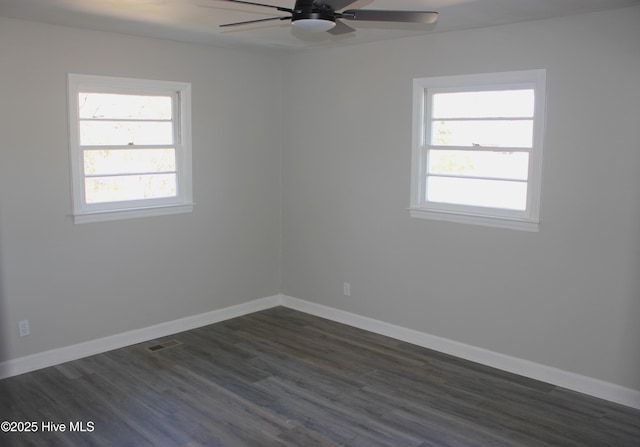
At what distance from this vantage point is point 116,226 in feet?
15.6

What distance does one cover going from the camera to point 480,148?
4.45 metres

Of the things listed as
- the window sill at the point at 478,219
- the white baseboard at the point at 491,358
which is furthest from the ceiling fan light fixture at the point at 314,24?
the white baseboard at the point at 491,358

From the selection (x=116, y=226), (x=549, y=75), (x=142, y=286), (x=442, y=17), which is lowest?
(x=142, y=286)

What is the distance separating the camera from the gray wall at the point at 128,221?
4176 millimetres

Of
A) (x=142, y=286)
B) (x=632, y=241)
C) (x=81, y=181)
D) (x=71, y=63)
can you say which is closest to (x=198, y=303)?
(x=142, y=286)

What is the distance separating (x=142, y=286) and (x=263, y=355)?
1.25m

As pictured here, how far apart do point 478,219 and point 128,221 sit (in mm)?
2913

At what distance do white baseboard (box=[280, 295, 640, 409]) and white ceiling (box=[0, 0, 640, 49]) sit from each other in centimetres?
252

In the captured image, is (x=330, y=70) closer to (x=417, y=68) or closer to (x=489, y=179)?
(x=417, y=68)

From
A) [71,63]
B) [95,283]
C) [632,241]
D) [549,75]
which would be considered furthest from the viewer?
[95,283]

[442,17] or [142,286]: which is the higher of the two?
[442,17]

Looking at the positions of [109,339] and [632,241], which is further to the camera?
[109,339]

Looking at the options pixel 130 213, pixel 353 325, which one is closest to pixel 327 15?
pixel 130 213

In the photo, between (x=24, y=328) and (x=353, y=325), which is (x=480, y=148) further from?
(x=24, y=328)
